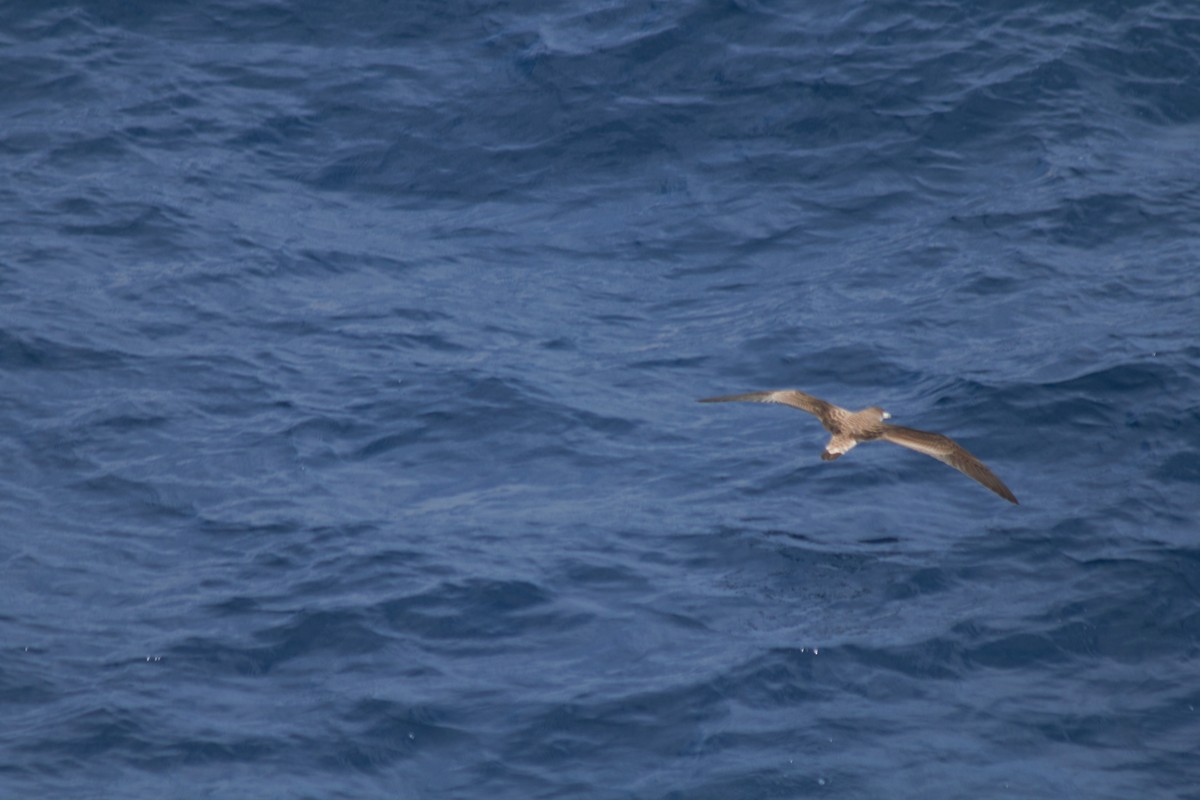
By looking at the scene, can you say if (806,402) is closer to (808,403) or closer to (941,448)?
(808,403)

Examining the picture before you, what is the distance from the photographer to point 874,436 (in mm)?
10711

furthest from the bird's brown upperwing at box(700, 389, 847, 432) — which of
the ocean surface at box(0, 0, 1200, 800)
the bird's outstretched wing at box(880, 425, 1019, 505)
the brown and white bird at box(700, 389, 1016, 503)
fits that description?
the ocean surface at box(0, 0, 1200, 800)

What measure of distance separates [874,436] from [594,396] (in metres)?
3.85

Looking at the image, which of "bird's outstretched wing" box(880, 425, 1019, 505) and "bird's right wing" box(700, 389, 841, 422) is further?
"bird's right wing" box(700, 389, 841, 422)

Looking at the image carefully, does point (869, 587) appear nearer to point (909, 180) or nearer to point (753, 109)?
point (909, 180)

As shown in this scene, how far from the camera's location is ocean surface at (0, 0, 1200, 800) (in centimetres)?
1034

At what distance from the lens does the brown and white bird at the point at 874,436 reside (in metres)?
10.4

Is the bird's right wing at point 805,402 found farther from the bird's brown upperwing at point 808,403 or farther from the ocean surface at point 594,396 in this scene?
the ocean surface at point 594,396

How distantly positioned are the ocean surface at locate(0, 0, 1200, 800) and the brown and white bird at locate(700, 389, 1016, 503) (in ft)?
4.29

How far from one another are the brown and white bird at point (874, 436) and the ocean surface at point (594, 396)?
1.31 meters

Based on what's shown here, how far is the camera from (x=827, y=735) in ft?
33.3

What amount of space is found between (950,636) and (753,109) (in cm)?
824

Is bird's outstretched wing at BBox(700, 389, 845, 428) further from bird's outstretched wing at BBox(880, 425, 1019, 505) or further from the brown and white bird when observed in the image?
bird's outstretched wing at BBox(880, 425, 1019, 505)

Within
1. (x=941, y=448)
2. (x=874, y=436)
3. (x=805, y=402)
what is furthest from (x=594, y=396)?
(x=941, y=448)
